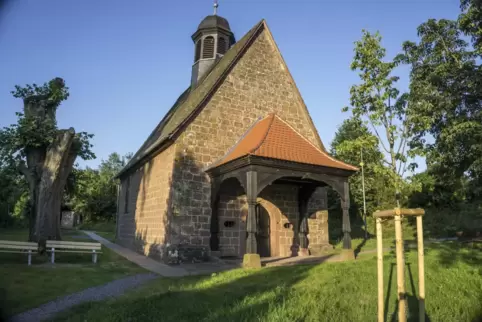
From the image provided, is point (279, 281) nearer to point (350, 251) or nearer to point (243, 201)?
point (350, 251)

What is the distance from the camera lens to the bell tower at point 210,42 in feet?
61.4

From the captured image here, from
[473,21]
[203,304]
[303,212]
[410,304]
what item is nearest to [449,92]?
[473,21]

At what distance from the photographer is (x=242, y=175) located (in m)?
10.8

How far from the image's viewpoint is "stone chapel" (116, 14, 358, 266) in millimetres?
11359

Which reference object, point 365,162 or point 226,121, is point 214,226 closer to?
point 226,121

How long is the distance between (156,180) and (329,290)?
29.7 feet

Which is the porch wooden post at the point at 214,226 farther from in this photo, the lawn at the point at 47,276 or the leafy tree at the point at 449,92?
the leafy tree at the point at 449,92

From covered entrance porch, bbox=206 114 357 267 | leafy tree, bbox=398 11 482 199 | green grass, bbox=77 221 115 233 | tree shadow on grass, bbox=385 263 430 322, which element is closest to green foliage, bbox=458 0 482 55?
leafy tree, bbox=398 11 482 199

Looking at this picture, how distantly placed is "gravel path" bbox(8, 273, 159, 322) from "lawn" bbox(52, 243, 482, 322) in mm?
408

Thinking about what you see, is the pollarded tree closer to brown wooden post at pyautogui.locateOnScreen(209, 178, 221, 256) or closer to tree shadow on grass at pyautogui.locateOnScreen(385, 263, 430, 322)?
brown wooden post at pyautogui.locateOnScreen(209, 178, 221, 256)

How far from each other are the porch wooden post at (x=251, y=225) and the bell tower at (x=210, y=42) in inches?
386

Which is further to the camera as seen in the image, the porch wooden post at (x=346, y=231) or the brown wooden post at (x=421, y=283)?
the porch wooden post at (x=346, y=231)

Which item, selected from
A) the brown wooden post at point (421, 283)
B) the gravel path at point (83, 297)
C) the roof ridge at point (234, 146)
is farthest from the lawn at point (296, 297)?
the roof ridge at point (234, 146)

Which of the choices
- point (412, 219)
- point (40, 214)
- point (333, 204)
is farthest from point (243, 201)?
point (333, 204)
